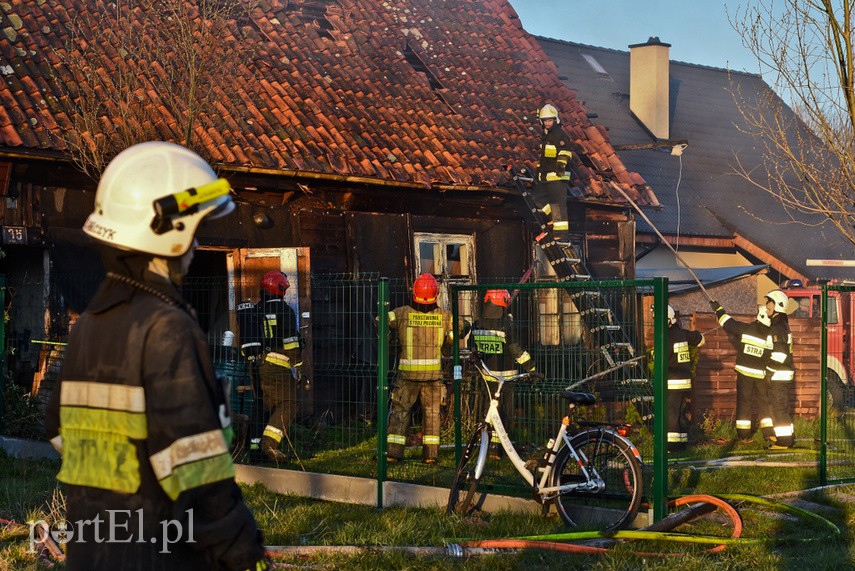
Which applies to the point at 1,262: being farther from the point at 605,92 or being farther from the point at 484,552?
the point at 605,92

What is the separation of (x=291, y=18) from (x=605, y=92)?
1521 centimetres

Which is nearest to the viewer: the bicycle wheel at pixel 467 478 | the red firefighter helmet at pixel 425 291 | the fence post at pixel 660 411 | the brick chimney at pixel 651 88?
the fence post at pixel 660 411

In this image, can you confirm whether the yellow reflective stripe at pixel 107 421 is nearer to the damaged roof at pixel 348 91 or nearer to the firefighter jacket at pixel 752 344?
the damaged roof at pixel 348 91

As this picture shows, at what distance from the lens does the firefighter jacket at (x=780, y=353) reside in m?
12.2

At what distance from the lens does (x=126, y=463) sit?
2.70m

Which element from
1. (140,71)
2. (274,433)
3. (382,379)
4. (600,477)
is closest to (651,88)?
(140,71)

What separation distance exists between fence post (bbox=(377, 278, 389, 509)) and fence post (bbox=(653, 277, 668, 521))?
6.84 feet

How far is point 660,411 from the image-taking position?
7066 millimetres

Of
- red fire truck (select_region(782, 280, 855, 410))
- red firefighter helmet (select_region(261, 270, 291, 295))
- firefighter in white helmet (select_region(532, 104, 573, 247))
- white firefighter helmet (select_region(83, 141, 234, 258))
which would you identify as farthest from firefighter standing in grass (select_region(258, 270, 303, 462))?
white firefighter helmet (select_region(83, 141, 234, 258))

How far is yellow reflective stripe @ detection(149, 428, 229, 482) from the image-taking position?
2.63 metres

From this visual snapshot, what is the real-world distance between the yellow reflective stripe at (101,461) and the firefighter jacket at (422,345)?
272 inches

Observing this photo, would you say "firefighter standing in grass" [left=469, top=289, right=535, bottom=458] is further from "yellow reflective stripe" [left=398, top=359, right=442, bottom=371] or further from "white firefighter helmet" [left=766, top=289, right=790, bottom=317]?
"white firefighter helmet" [left=766, top=289, right=790, bottom=317]

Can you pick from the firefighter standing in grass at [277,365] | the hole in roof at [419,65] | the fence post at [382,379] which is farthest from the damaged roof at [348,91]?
the fence post at [382,379]

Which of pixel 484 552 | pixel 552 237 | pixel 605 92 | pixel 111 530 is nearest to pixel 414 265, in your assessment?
pixel 552 237
